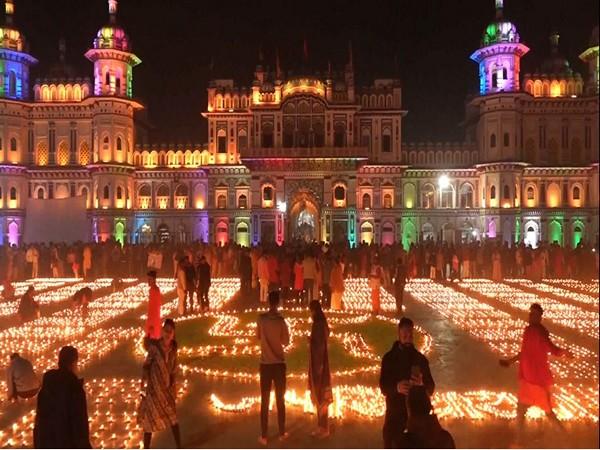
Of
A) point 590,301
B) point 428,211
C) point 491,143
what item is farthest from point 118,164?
point 590,301

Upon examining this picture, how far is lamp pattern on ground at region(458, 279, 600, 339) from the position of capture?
→ 16.6 metres

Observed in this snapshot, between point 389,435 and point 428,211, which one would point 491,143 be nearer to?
point 428,211

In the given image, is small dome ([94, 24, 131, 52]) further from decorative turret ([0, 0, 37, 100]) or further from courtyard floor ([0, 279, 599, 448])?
Answer: courtyard floor ([0, 279, 599, 448])

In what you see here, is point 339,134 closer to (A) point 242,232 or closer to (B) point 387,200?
(B) point 387,200

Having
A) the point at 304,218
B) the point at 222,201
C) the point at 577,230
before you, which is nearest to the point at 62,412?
the point at 222,201

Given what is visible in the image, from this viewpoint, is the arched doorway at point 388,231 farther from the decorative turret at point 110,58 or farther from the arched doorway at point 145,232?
the decorative turret at point 110,58

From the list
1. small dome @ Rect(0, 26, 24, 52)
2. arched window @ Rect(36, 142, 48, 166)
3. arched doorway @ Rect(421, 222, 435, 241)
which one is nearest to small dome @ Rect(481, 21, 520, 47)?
arched doorway @ Rect(421, 222, 435, 241)

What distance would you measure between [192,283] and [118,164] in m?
31.4

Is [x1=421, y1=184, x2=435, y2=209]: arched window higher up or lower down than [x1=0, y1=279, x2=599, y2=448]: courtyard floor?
higher up

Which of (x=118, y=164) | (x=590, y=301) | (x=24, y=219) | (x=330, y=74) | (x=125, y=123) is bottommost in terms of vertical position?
(x=590, y=301)

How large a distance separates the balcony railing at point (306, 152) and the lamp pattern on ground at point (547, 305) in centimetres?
2069

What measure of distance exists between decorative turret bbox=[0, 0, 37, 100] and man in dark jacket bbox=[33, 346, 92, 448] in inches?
1858

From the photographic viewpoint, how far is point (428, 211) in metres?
50.2

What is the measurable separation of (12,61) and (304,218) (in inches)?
965
